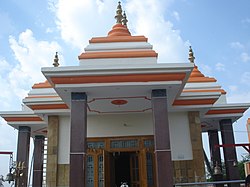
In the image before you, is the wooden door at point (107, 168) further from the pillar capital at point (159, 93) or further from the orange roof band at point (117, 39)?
the orange roof band at point (117, 39)

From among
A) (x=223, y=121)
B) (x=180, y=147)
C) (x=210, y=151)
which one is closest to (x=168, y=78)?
(x=180, y=147)

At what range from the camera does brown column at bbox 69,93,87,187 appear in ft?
28.1

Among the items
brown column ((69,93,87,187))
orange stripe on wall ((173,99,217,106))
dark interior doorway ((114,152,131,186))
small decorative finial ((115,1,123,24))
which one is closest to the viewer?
brown column ((69,93,87,187))

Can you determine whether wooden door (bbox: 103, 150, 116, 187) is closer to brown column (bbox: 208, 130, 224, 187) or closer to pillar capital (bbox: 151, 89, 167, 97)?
pillar capital (bbox: 151, 89, 167, 97)

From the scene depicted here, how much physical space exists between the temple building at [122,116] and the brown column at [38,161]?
8 centimetres

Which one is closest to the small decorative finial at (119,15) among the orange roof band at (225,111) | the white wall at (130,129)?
the white wall at (130,129)

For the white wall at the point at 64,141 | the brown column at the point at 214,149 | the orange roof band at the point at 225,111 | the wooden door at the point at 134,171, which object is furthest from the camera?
the brown column at the point at 214,149

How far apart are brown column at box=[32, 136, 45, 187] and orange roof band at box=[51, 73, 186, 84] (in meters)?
7.05

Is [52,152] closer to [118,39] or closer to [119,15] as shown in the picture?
[118,39]

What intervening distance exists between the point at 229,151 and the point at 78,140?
695 cm

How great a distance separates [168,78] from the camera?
9.17 meters

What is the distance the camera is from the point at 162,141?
8.90 metres

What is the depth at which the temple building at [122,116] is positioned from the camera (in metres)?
9.02

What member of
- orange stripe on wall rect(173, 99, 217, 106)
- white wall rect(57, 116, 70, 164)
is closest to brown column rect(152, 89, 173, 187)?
orange stripe on wall rect(173, 99, 217, 106)
